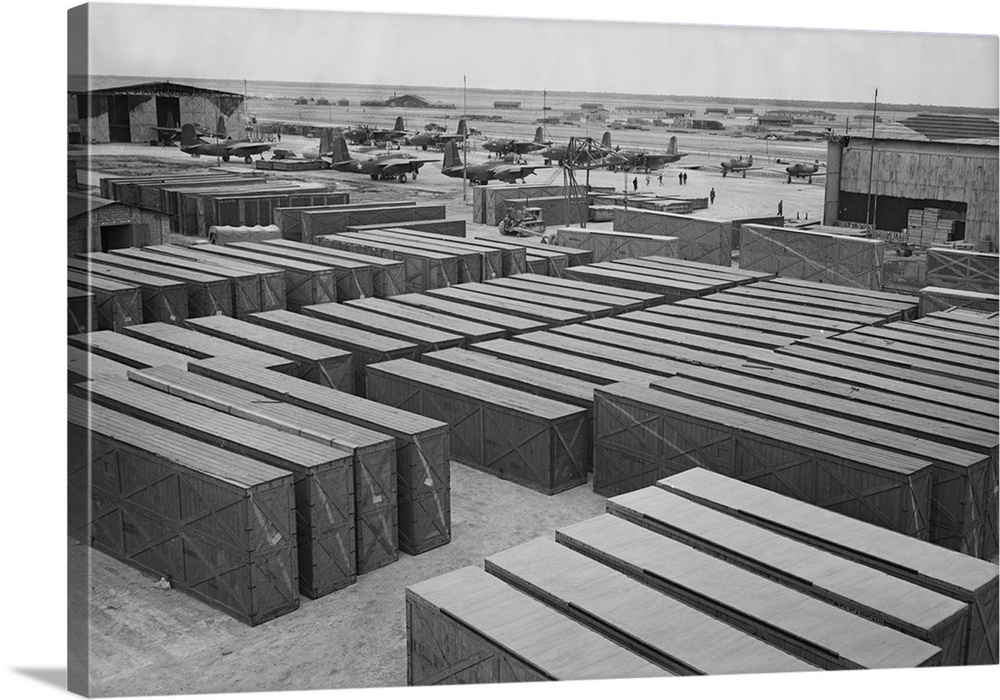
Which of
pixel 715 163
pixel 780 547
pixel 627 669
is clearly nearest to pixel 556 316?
pixel 780 547

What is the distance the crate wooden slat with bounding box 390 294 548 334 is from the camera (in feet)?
101

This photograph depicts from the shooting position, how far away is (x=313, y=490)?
18.6 metres

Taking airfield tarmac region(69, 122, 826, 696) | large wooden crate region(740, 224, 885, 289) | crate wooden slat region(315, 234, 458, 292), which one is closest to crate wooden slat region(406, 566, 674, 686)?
airfield tarmac region(69, 122, 826, 696)

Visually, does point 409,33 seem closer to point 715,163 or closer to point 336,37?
point 336,37

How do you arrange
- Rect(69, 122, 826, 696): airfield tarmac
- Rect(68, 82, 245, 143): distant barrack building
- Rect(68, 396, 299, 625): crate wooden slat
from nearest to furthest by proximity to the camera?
Rect(68, 82, 245, 143): distant barrack building
Rect(69, 122, 826, 696): airfield tarmac
Rect(68, 396, 299, 625): crate wooden slat

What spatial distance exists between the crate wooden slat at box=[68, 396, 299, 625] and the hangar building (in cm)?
3053

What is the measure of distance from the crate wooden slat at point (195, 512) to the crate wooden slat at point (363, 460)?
64.9 inches

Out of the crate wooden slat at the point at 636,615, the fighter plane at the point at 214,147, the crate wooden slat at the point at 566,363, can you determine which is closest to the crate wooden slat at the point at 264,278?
the fighter plane at the point at 214,147

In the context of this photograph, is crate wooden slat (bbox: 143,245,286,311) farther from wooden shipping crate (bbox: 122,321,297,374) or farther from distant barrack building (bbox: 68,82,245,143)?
wooden shipping crate (bbox: 122,321,297,374)

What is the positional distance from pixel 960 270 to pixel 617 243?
14666 mm

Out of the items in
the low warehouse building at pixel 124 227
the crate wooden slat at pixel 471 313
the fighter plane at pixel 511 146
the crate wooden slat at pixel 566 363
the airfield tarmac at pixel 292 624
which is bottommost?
the airfield tarmac at pixel 292 624

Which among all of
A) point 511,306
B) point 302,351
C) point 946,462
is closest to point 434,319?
point 511,306

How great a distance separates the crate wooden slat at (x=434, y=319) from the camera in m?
29.8

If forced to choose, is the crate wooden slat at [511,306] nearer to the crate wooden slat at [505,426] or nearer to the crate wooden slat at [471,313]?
the crate wooden slat at [471,313]
